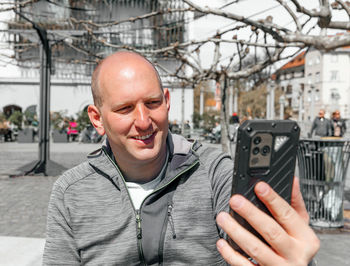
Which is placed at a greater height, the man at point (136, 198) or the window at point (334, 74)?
the window at point (334, 74)

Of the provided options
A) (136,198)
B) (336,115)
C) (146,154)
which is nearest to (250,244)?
(146,154)

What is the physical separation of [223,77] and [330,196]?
4.17m

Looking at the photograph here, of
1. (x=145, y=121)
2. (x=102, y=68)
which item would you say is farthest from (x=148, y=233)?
(x=102, y=68)

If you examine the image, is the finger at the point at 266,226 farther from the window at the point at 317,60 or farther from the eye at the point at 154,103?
the window at the point at 317,60

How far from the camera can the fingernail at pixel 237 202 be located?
0.86m

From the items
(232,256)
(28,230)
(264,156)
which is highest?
(264,156)

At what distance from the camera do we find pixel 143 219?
1605 mm

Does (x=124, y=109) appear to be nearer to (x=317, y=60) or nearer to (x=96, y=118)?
(x=96, y=118)

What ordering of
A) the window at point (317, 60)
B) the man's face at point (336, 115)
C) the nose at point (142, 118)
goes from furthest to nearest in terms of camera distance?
1. the window at point (317, 60)
2. the man's face at point (336, 115)
3. the nose at point (142, 118)

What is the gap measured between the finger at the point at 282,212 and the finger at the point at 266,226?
0.02 meters

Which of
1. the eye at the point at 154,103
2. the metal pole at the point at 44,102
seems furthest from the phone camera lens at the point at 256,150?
the metal pole at the point at 44,102

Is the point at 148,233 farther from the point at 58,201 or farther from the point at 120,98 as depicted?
the point at 120,98

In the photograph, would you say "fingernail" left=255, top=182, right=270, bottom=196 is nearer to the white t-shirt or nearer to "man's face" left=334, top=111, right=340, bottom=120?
the white t-shirt

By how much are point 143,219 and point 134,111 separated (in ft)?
1.40
